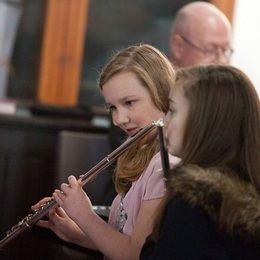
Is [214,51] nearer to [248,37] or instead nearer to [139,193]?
[248,37]

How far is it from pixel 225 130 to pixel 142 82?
448 mm

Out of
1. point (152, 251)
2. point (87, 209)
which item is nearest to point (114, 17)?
point (87, 209)

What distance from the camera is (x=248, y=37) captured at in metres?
3.54

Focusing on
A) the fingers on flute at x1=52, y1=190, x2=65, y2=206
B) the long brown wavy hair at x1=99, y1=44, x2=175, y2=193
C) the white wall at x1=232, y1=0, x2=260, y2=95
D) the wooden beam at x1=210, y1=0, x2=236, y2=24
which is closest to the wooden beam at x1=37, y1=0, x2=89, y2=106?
the wooden beam at x1=210, y1=0, x2=236, y2=24

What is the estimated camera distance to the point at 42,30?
349 centimetres

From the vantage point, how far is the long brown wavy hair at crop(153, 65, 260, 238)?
4.12ft

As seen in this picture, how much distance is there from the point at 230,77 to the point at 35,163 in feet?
6.81

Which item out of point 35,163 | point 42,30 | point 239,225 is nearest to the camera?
point 239,225

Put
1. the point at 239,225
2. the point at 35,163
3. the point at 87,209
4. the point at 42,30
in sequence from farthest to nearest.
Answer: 1. the point at 42,30
2. the point at 35,163
3. the point at 87,209
4. the point at 239,225

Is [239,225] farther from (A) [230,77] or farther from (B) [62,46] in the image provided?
(B) [62,46]

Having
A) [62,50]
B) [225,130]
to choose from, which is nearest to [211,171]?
[225,130]

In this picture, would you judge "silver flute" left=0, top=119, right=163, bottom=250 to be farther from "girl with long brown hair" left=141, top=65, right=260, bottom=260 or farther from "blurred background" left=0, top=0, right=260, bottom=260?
"blurred background" left=0, top=0, right=260, bottom=260

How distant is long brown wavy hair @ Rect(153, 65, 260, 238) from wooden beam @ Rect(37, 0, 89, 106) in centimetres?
227

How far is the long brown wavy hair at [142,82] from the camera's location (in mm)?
1629
